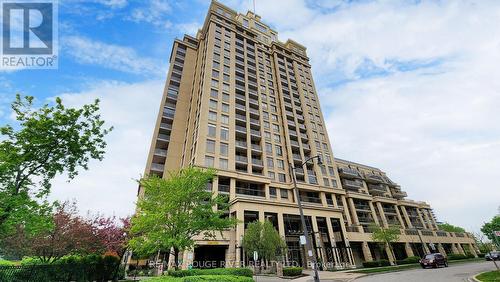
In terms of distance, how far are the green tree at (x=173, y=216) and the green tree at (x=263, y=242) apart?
19.3ft

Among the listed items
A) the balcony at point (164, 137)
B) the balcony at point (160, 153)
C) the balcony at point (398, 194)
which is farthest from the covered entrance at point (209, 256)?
the balcony at point (398, 194)

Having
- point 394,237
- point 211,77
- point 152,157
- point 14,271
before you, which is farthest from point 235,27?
point 14,271

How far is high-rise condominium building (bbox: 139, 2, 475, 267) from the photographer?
39.3 m

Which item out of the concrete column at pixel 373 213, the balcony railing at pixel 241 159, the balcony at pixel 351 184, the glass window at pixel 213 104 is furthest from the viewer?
the balcony at pixel 351 184

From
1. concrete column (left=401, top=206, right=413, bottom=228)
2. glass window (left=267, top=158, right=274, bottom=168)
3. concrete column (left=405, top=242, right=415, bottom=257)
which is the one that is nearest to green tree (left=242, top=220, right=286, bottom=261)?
glass window (left=267, top=158, right=274, bottom=168)

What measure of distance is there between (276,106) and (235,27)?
25.4m

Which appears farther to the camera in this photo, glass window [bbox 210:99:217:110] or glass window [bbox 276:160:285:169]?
glass window [bbox 276:160:285:169]

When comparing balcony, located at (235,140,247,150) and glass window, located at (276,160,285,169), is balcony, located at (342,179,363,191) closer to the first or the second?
glass window, located at (276,160,285,169)

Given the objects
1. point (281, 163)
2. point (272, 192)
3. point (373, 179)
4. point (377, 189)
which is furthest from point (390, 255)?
point (373, 179)

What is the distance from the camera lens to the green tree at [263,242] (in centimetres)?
2689

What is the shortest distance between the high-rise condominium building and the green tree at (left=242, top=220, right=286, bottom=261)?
2602 mm

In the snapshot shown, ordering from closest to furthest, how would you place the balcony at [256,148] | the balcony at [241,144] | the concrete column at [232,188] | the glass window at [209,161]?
1. the concrete column at [232,188]
2. the glass window at [209,161]
3. the balcony at [241,144]
4. the balcony at [256,148]

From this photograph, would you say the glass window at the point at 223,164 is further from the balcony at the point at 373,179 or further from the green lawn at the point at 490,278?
the balcony at the point at 373,179

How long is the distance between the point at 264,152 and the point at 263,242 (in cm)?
2219
